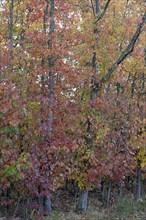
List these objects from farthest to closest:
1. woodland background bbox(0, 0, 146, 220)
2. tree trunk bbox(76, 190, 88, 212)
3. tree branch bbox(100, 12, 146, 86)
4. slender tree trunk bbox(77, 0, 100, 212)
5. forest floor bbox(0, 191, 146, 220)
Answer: tree trunk bbox(76, 190, 88, 212) → slender tree trunk bbox(77, 0, 100, 212) → tree branch bbox(100, 12, 146, 86) → forest floor bbox(0, 191, 146, 220) → woodland background bbox(0, 0, 146, 220)

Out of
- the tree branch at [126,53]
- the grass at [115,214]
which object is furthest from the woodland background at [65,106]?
the grass at [115,214]

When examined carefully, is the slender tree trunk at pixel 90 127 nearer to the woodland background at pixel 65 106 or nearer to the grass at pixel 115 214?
the woodland background at pixel 65 106

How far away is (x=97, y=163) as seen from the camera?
1272 cm

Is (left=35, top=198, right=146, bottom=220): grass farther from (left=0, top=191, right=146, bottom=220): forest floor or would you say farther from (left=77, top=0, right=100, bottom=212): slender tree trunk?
(left=77, top=0, right=100, bottom=212): slender tree trunk

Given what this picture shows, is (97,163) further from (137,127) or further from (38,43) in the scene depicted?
(38,43)

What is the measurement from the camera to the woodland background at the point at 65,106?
9883 millimetres

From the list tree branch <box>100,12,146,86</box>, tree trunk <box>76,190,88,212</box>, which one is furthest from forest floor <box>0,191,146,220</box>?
tree branch <box>100,12,146,86</box>

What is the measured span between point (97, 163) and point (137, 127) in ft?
8.88

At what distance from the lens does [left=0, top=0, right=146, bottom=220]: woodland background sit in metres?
9.88

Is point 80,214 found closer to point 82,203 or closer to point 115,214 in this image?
point 82,203

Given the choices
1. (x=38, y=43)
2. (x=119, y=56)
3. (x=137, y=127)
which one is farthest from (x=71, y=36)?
(x=137, y=127)

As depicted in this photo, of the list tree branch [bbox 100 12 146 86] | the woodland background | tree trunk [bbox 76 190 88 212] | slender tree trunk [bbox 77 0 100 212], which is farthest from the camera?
tree trunk [bbox 76 190 88 212]

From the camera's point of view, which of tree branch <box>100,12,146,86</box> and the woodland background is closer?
the woodland background

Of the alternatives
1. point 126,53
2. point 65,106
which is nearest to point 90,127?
point 65,106
